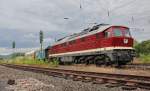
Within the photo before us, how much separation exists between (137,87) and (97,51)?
504 inches

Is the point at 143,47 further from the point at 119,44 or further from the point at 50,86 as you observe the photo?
the point at 50,86

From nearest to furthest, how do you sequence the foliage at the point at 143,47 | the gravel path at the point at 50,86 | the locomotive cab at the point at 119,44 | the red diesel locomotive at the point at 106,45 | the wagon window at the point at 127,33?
the gravel path at the point at 50,86 → the locomotive cab at the point at 119,44 → the red diesel locomotive at the point at 106,45 → the wagon window at the point at 127,33 → the foliage at the point at 143,47

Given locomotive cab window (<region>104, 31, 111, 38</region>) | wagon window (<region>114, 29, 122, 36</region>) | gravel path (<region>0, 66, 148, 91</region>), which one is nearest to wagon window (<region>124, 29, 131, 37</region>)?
wagon window (<region>114, 29, 122, 36</region>)

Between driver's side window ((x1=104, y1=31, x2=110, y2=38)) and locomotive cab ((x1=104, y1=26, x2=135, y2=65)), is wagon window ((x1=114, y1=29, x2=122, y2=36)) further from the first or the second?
driver's side window ((x1=104, y1=31, x2=110, y2=38))

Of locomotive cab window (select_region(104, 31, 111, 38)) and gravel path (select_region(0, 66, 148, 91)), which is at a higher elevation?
locomotive cab window (select_region(104, 31, 111, 38))

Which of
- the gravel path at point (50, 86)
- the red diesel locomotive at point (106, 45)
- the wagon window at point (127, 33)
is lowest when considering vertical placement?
the gravel path at point (50, 86)

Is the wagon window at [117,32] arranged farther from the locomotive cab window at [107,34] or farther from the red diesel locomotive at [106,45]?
the locomotive cab window at [107,34]

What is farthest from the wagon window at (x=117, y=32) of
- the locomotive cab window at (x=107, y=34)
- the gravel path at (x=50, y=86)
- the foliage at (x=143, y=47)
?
the foliage at (x=143, y=47)

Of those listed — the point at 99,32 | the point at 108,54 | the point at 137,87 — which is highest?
the point at 99,32

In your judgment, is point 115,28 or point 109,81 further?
point 115,28

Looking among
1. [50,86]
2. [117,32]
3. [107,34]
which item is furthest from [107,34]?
[50,86]

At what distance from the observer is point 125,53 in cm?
2127

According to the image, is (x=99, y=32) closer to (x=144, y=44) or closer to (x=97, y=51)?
(x=97, y=51)

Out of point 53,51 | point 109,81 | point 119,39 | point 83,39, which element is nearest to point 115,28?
point 119,39
